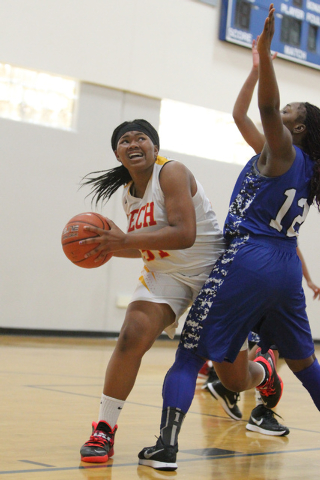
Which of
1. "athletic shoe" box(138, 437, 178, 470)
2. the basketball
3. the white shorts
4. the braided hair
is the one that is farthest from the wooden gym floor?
the braided hair

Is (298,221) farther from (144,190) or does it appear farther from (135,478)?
(135,478)

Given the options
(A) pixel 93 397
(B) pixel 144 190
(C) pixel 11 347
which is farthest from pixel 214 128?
(B) pixel 144 190

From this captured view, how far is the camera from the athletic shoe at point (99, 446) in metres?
2.56

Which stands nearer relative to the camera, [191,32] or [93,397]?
[93,397]

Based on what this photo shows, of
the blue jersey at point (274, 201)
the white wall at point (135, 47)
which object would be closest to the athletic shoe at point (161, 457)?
the blue jersey at point (274, 201)

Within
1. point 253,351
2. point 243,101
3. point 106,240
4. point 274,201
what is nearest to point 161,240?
point 106,240

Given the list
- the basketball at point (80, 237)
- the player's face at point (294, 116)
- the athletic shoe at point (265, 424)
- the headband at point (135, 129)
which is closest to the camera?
the basketball at point (80, 237)

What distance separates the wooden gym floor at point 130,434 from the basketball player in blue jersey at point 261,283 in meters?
0.25

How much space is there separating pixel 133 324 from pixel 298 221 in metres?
0.80

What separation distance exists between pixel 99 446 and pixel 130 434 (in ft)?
1.98

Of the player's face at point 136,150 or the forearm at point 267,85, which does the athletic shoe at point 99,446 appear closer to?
the player's face at point 136,150

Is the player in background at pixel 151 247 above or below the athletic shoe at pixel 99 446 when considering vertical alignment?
above

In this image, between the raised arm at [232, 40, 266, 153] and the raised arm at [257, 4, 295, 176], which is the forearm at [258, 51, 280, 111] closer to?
the raised arm at [257, 4, 295, 176]

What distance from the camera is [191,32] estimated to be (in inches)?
381
